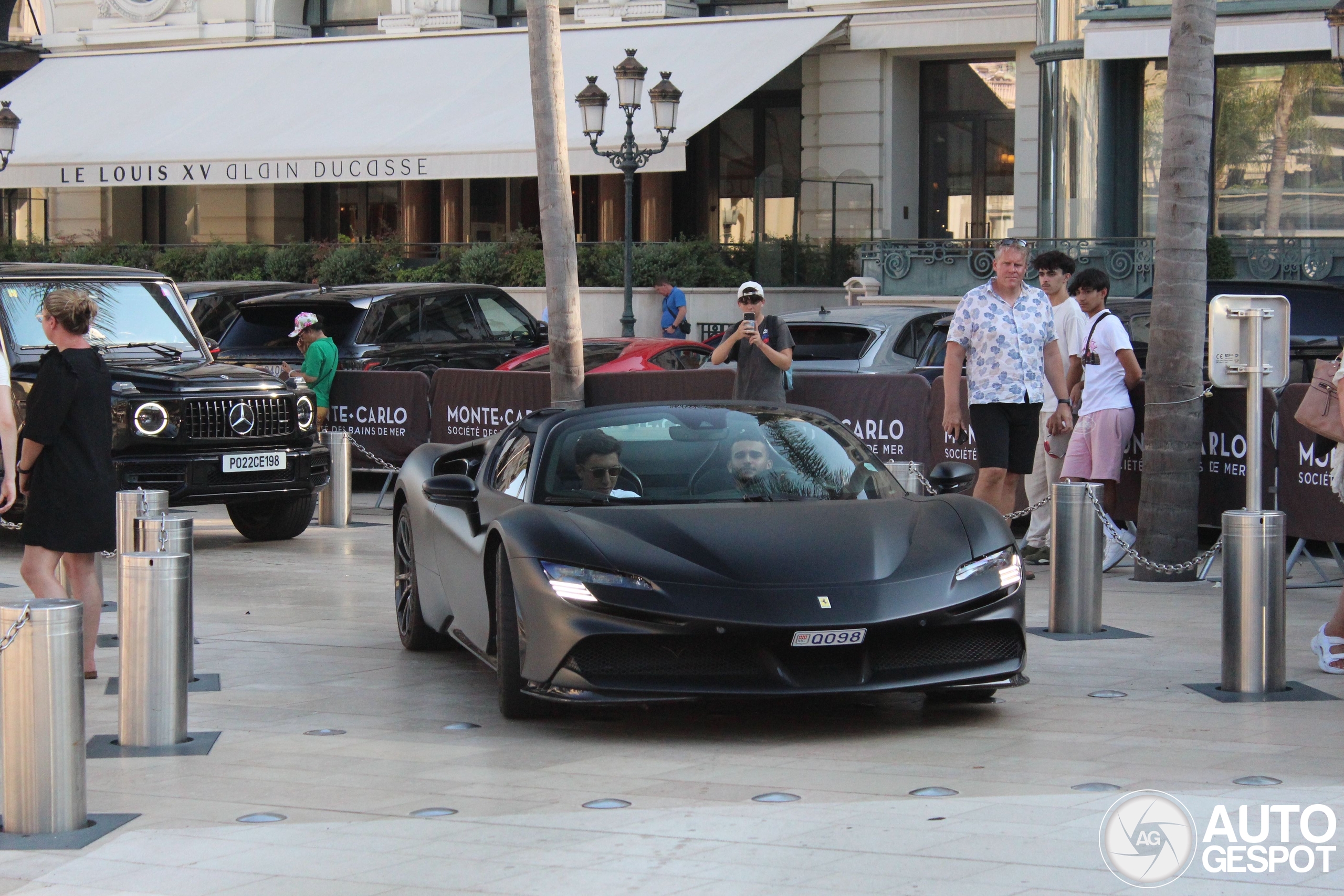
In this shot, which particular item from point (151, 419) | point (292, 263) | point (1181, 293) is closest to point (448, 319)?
point (151, 419)

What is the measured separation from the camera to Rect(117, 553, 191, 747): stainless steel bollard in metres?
6.87

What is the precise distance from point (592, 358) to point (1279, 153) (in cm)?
1002

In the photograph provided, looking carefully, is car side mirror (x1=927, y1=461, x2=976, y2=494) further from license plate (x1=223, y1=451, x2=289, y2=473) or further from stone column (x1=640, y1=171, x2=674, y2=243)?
stone column (x1=640, y1=171, x2=674, y2=243)

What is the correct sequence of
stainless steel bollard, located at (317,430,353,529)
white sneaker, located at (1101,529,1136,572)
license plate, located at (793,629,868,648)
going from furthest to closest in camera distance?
stainless steel bollard, located at (317,430,353,529) → white sneaker, located at (1101,529,1136,572) → license plate, located at (793,629,868,648)

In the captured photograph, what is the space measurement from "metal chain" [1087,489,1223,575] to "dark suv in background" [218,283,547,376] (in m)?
8.34

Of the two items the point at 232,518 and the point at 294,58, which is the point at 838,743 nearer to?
the point at 232,518

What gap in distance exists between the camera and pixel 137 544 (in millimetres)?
8617

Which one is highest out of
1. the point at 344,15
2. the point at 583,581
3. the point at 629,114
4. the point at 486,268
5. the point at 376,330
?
the point at 344,15

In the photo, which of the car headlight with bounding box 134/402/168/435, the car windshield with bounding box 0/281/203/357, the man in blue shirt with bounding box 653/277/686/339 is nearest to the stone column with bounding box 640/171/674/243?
the man in blue shirt with bounding box 653/277/686/339

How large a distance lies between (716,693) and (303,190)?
30915 mm

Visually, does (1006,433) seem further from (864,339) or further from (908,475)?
(864,339)

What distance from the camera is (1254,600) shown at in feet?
25.1

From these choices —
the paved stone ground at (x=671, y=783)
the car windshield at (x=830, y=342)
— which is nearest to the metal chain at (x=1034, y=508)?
the paved stone ground at (x=671, y=783)

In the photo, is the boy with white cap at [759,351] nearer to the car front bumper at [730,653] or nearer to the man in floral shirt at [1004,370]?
the man in floral shirt at [1004,370]
